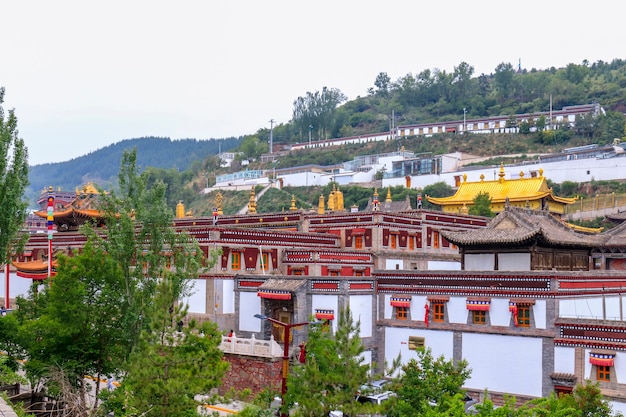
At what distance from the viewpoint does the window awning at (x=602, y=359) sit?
28.8 meters

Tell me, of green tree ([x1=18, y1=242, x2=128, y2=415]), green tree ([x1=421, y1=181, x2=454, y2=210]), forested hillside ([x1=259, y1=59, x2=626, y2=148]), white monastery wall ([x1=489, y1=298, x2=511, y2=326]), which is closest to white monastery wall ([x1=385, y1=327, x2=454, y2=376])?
white monastery wall ([x1=489, y1=298, x2=511, y2=326])

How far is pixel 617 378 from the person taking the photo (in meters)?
28.7

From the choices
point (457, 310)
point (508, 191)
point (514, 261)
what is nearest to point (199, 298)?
point (457, 310)

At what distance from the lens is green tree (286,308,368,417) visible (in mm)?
22078

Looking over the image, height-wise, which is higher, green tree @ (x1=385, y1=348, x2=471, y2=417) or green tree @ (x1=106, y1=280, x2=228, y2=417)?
green tree @ (x1=106, y1=280, x2=228, y2=417)

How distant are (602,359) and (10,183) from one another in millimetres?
23740

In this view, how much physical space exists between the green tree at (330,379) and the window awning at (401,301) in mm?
12459

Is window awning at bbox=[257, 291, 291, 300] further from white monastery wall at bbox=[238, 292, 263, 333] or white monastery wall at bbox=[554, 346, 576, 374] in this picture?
white monastery wall at bbox=[554, 346, 576, 374]

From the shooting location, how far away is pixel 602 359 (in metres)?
29.0

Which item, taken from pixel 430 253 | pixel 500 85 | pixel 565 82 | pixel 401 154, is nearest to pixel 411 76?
pixel 500 85

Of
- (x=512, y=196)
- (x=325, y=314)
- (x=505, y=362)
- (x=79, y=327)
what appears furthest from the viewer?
(x=512, y=196)

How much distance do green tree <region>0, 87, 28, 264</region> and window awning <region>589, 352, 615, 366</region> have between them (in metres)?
22.9

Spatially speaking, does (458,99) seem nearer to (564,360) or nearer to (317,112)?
(317,112)

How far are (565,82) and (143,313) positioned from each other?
427ft
